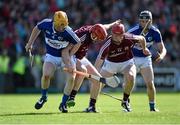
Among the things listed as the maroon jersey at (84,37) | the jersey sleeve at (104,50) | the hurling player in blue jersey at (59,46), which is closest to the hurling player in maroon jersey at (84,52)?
the maroon jersey at (84,37)

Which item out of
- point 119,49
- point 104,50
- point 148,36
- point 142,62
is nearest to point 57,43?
point 104,50

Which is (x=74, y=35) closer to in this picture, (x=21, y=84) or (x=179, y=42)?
(x=21, y=84)

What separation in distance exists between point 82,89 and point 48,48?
15.0 meters

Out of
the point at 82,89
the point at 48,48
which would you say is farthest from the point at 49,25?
the point at 82,89

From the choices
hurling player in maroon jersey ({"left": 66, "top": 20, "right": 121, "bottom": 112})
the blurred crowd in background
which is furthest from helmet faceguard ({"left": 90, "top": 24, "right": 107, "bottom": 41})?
the blurred crowd in background

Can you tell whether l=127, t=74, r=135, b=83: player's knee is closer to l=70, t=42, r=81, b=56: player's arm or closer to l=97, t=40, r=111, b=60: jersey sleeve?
l=97, t=40, r=111, b=60: jersey sleeve

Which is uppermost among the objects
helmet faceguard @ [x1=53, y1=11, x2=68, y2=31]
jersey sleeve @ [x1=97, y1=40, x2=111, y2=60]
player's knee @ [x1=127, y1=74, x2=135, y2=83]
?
helmet faceguard @ [x1=53, y1=11, x2=68, y2=31]

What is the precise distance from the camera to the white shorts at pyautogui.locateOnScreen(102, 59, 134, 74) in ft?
58.7

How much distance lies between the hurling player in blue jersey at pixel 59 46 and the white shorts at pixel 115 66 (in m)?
0.95

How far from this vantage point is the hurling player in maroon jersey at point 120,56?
17344mm

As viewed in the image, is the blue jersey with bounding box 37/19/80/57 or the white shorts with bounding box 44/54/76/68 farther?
the white shorts with bounding box 44/54/76/68

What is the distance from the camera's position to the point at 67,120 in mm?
15086

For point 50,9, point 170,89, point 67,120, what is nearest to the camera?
point 67,120

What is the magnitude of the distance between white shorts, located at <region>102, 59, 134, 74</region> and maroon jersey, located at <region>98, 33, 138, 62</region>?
0.10 meters
